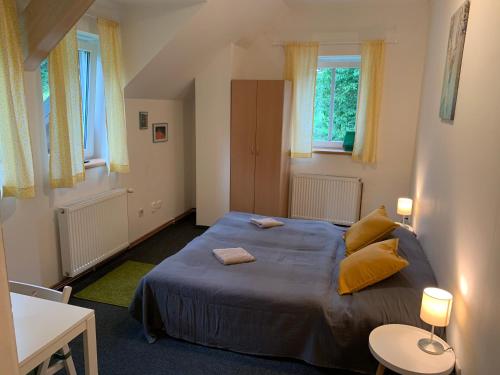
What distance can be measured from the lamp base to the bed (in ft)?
0.70

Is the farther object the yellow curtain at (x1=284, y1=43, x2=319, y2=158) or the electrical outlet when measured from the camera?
the yellow curtain at (x1=284, y1=43, x2=319, y2=158)

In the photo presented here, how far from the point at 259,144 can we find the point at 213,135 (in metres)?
0.61

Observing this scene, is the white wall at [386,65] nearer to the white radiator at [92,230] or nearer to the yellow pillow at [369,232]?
the yellow pillow at [369,232]

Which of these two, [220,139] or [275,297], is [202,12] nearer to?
[220,139]

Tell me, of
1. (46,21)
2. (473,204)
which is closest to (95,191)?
(46,21)

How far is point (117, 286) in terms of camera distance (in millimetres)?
3301

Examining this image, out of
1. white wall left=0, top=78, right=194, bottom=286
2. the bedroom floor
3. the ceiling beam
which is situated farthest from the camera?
white wall left=0, top=78, right=194, bottom=286

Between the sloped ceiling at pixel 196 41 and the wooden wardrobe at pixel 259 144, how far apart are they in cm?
53

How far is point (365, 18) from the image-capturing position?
4418 millimetres

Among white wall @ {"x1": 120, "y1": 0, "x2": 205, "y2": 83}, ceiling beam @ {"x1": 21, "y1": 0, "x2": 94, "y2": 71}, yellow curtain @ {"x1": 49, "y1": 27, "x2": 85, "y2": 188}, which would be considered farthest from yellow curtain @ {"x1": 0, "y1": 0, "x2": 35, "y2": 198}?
white wall @ {"x1": 120, "y1": 0, "x2": 205, "y2": 83}

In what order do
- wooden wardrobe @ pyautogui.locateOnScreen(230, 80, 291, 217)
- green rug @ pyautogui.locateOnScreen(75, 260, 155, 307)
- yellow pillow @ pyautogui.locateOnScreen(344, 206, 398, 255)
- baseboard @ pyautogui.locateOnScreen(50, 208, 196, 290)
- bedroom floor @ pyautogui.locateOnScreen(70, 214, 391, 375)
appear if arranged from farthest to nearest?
wooden wardrobe @ pyautogui.locateOnScreen(230, 80, 291, 217) → baseboard @ pyautogui.locateOnScreen(50, 208, 196, 290) → green rug @ pyautogui.locateOnScreen(75, 260, 155, 307) → yellow pillow @ pyautogui.locateOnScreen(344, 206, 398, 255) → bedroom floor @ pyautogui.locateOnScreen(70, 214, 391, 375)

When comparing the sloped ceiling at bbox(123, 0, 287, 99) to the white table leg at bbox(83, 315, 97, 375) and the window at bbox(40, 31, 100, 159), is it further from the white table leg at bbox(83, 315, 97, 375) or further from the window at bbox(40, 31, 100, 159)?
the white table leg at bbox(83, 315, 97, 375)

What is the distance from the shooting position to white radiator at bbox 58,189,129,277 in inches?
125

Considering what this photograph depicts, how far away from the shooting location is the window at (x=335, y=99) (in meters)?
4.74
